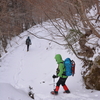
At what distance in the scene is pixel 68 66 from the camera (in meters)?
4.76

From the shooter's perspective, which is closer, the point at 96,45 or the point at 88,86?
the point at 88,86

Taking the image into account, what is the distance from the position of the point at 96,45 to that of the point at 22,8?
1931 cm

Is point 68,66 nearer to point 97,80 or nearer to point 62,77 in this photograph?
point 62,77

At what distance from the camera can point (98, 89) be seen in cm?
514

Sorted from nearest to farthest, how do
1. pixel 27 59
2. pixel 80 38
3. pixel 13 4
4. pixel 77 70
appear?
pixel 80 38, pixel 77 70, pixel 27 59, pixel 13 4

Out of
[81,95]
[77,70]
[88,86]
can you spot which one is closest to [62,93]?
[81,95]

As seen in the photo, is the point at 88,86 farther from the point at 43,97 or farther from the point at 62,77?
the point at 43,97

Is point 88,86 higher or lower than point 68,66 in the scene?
lower

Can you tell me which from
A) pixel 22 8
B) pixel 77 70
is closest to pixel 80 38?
pixel 77 70

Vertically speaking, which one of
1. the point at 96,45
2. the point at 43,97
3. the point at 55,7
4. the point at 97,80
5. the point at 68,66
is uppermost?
the point at 55,7

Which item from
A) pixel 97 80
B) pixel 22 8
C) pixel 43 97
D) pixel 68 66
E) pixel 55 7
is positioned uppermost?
pixel 22 8

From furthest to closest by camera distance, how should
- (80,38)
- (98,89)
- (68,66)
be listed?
(80,38) → (98,89) → (68,66)

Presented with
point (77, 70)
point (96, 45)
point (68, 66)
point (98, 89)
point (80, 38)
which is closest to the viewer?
point (68, 66)

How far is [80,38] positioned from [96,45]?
0.86 metres
